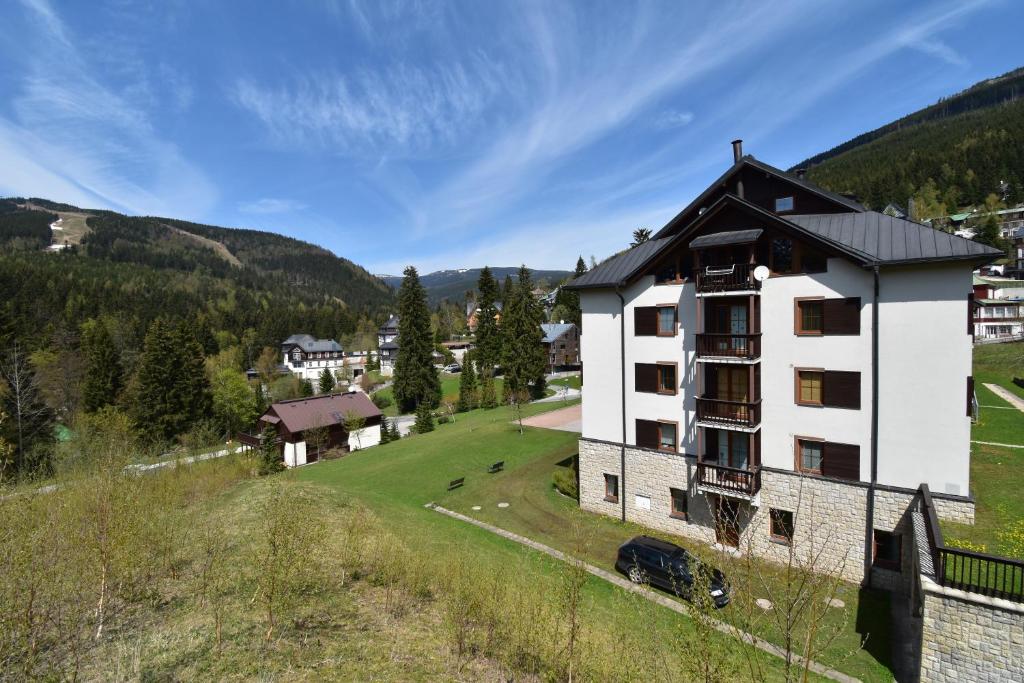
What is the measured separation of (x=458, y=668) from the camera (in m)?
9.89

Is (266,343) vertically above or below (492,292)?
below

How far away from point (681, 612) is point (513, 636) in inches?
296

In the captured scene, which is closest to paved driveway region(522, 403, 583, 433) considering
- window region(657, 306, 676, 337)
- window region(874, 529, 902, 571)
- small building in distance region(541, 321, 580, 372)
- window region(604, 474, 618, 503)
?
window region(604, 474, 618, 503)

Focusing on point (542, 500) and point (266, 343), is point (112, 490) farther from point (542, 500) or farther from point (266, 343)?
point (266, 343)

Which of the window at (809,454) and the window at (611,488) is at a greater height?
the window at (809,454)

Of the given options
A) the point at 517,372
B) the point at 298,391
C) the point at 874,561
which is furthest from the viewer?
the point at 298,391

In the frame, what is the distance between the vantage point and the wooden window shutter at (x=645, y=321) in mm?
20234

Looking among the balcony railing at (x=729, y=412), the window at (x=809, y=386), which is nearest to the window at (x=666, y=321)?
the balcony railing at (x=729, y=412)

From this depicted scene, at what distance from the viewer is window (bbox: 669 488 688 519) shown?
1984cm

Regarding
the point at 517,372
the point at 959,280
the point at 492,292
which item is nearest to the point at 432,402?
the point at 517,372

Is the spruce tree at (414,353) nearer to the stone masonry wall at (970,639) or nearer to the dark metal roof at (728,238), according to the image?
the dark metal roof at (728,238)

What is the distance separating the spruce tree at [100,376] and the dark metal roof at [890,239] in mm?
70498

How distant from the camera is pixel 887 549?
15398 millimetres

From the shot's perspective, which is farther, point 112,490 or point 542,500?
point 542,500
